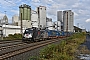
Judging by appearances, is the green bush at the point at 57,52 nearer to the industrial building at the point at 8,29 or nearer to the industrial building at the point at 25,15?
the industrial building at the point at 8,29

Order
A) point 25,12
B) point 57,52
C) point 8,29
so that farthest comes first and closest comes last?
1. point 25,12
2. point 8,29
3. point 57,52

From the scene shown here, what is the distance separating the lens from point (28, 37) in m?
31.3

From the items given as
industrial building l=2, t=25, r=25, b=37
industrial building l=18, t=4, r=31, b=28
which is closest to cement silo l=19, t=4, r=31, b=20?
industrial building l=18, t=4, r=31, b=28

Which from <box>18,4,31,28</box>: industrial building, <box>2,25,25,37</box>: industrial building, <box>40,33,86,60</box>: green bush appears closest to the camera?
<box>40,33,86,60</box>: green bush

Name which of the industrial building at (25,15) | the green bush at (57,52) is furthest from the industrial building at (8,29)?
the green bush at (57,52)

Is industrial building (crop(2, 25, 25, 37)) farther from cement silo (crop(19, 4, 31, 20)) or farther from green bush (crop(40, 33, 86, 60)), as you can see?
green bush (crop(40, 33, 86, 60))

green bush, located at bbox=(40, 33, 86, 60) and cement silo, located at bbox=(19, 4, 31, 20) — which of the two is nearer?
green bush, located at bbox=(40, 33, 86, 60)

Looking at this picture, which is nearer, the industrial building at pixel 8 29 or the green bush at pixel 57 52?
the green bush at pixel 57 52

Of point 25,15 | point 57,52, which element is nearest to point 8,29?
point 25,15

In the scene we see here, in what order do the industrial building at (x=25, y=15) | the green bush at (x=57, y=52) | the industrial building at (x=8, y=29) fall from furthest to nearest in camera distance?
1. the industrial building at (x=25, y=15)
2. the industrial building at (x=8, y=29)
3. the green bush at (x=57, y=52)

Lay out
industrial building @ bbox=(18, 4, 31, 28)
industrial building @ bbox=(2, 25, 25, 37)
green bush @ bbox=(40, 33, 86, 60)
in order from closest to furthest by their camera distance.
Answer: green bush @ bbox=(40, 33, 86, 60) < industrial building @ bbox=(2, 25, 25, 37) < industrial building @ bbox=(18, 4, 31, 28)

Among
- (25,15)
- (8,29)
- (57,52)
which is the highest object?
Answer: (25,15)

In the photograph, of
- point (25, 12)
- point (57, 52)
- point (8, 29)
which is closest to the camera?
point (57, 52)

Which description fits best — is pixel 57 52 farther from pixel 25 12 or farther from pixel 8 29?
pixel 25 12
